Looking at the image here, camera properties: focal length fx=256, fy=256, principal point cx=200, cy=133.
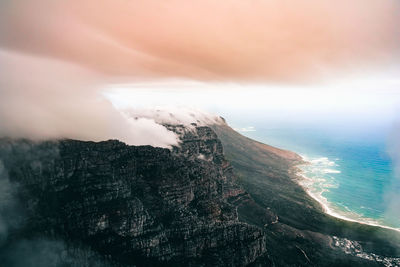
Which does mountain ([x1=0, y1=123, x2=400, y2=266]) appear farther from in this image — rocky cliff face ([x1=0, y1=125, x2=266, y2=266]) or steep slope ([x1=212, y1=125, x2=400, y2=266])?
steep slope ([x1=212, y1=125, x2=400, y2=266])

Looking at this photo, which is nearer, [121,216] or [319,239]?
[121,216]

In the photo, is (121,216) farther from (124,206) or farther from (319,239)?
(319,239)

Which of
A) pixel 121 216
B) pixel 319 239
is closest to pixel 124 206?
pixel 121 216

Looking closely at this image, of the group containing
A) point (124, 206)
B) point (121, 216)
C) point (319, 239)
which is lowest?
point (319, 239)

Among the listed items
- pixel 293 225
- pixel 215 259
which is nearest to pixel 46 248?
pixel 215 259

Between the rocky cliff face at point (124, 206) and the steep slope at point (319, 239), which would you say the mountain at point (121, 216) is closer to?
the rocky cliff face at point (124, 206)

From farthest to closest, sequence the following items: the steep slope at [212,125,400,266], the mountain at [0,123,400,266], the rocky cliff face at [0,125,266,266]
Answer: the steep slope at [212,125,400,266] < the rocky cliff face at [0,125,266,266] < the mountain at [0,123,400,266]

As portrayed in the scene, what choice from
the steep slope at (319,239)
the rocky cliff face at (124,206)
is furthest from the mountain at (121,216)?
the steep slope at (319,239)

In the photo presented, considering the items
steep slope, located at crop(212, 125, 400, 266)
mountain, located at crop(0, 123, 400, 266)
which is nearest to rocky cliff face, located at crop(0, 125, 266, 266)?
mountain, located at crop(0, 123, 400, 266)

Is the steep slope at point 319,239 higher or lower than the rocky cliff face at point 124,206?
lower
